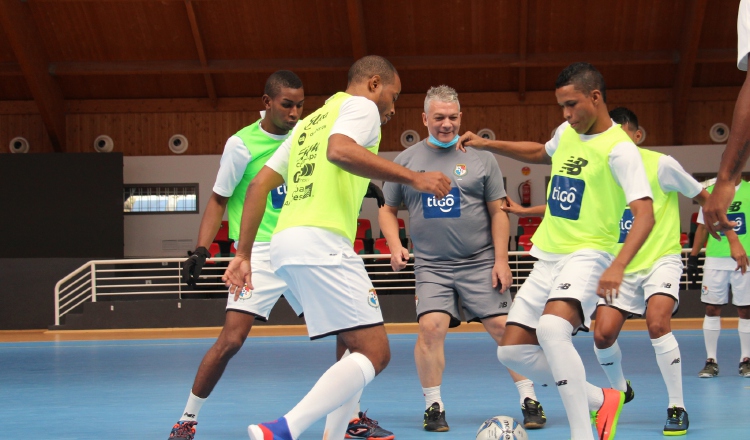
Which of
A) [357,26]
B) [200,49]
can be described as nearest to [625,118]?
[357,26]

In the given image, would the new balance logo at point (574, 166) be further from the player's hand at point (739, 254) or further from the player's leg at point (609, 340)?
the player's hand at point (739, 254)

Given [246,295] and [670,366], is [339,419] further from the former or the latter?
[670,366]

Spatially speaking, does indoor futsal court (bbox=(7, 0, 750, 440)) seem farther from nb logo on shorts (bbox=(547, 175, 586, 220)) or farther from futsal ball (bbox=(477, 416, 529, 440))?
futsal ball (bbox=(477, 416, 529, 440))

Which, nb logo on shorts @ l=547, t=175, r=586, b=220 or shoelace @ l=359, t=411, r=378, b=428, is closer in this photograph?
nb logo on shorts @ l=547, t=175, r=586, b=220

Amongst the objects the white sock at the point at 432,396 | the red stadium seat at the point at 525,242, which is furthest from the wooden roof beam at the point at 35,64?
the white sock at the point at 432,396

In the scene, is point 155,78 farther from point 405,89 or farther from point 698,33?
point 698,33

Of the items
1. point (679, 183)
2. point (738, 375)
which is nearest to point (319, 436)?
point (679, 183)

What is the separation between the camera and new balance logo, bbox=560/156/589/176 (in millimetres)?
4025

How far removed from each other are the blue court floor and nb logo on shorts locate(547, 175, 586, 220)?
1.27m

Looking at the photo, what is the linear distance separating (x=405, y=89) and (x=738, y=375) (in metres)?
13.4

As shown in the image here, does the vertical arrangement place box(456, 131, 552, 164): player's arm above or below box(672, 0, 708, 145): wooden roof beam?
below

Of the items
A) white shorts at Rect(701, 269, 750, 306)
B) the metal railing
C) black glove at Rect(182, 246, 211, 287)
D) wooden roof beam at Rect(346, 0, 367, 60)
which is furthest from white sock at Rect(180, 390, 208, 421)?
wooden roof beam at Rect(346, 0, 367, 60)

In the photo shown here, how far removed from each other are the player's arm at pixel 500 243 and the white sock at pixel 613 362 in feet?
2.31

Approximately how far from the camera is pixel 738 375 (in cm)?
687
